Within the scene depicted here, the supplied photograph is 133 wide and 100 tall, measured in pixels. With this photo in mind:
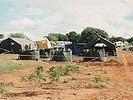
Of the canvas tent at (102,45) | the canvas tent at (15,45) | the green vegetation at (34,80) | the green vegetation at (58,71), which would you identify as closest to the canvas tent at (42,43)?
the canvas tent at (15,45)

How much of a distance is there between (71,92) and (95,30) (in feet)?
381

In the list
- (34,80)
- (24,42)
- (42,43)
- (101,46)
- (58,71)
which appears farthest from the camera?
(42,43)

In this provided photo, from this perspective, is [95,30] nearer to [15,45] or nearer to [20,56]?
[15,45]

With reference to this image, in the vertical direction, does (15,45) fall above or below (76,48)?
above

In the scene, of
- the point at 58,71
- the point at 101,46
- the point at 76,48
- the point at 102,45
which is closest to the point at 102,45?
the point at 102,45

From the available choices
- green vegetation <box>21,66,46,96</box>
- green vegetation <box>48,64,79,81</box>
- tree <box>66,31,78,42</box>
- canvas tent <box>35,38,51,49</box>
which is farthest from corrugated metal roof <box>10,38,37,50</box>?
tree <box>66,31,78,42</box>

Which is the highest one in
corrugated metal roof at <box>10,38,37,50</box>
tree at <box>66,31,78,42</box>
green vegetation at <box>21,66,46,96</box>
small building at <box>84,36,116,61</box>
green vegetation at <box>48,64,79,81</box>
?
tree at <box>66,31,78,42</box>

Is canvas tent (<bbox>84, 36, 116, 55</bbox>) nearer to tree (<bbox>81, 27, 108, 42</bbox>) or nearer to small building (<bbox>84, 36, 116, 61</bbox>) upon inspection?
small building (<bbox>84, 36, 116, 61</bbox>)

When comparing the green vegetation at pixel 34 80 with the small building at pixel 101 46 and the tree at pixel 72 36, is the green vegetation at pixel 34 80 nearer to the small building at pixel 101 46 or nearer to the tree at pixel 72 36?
the small building at pixel 101 46

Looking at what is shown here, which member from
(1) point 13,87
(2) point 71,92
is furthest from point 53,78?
(2) point 71,92

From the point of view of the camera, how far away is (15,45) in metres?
61.0

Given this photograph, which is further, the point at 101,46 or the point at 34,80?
the point at 101,46

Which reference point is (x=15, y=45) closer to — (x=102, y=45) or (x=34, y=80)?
(x=102, y=45)

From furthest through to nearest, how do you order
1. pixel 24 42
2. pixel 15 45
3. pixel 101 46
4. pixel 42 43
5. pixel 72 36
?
pixel 72 36 → pixel 42 43 → pixel 24 42 → pixel 15 45 → pixel 101 46
